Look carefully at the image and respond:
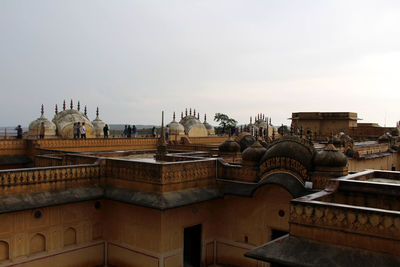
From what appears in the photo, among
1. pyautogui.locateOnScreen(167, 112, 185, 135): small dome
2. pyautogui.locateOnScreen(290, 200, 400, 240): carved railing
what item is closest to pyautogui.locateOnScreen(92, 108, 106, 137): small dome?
pyautogui.locateOnScreen(167, 112, 185, 135): small dome

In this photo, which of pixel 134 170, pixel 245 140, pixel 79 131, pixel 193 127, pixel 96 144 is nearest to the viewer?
pixel 134 170

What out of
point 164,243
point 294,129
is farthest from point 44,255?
point 294,129

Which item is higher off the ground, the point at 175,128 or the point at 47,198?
the point at 175,128

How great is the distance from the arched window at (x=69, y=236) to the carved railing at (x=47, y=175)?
5.05 feet

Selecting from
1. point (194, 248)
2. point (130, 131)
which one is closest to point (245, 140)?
point (194, 248)

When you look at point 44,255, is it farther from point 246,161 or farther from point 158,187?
point 246,161

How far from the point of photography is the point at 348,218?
730cm

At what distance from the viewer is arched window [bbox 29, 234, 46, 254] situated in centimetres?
1125

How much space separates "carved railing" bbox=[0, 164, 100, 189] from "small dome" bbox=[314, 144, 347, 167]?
694 centimetres

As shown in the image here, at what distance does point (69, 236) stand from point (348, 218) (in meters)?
8.40

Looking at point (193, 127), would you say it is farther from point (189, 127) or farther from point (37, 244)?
point (37, 244)

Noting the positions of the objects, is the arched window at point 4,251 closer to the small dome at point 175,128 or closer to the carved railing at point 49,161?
the carved railing at point 49,161

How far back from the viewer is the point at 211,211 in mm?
13484

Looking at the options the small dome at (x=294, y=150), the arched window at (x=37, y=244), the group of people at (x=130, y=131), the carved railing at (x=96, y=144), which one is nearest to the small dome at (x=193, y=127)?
the group of people at (x=130, y=131)
